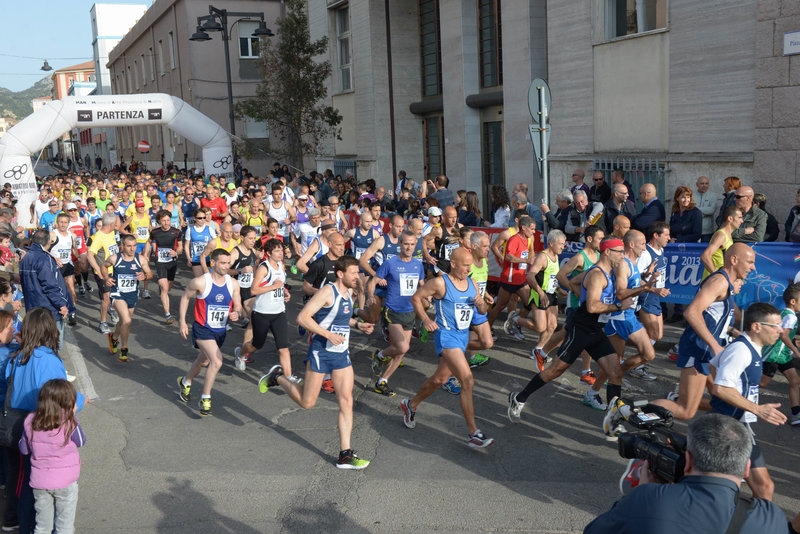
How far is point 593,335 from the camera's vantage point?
699 centimetres

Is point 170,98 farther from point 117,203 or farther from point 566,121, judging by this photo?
point 566,121

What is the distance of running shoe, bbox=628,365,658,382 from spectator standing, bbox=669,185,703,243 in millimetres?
2487

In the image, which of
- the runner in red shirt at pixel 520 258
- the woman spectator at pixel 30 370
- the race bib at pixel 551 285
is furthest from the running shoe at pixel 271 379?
the runner in red shirt at pixel 520 258

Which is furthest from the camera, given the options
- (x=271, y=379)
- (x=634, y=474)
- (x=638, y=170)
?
(x=638, y=170)

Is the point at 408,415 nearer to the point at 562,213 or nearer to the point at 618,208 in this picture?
the point at 562,213

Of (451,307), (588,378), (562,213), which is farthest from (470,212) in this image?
(451,307)

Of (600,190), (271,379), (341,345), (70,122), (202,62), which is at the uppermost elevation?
(202,62)

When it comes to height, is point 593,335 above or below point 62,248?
below

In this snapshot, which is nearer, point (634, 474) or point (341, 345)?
point (634, 474)

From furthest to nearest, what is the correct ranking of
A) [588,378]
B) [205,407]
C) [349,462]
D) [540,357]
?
[540,357], [588,378], [205,407], [349,462]

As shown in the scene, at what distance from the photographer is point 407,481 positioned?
6016 millimetres

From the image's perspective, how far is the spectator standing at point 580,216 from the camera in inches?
432

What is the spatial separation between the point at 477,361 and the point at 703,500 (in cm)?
614

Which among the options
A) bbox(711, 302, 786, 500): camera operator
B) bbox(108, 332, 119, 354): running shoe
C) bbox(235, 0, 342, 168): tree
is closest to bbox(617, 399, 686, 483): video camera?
bbox(711, 302, 786, 500): camera operator
